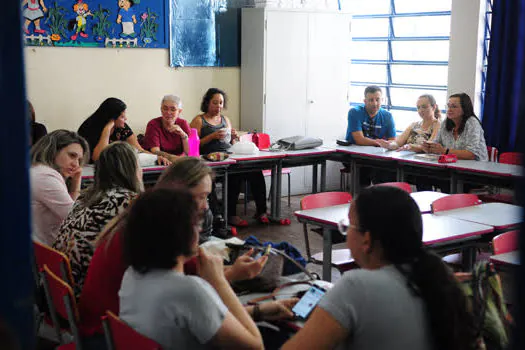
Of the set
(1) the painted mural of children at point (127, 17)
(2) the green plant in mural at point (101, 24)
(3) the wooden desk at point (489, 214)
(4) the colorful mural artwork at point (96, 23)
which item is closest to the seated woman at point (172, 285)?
(3) the wooden desk at point (489, 214)

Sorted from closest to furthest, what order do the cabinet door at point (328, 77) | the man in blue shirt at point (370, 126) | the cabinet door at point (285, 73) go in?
the man in blue shirt at point (370, 126) < the cabinet door at point (285, 73) < the cabinet door at point (328, 77)

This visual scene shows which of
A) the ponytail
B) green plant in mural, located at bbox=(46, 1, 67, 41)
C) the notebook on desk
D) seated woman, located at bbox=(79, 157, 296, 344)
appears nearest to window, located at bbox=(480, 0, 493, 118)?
the notebook on desk

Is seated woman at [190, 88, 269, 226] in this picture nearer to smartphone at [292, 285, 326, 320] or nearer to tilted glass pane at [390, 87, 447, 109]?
tilted glass pane at [390, 87, 447, 109]

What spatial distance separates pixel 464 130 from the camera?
20.4 ft

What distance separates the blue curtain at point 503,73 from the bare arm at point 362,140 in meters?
1.26

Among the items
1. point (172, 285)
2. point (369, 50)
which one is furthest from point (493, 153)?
point (172, 285)

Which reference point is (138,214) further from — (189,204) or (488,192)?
(488,192)

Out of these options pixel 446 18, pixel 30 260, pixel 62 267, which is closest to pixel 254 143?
pixel 446 18

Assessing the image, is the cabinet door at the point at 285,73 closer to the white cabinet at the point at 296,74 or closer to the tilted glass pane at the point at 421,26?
the white cabinet at the point at 296,74

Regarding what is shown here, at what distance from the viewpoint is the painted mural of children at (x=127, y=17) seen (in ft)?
23.6

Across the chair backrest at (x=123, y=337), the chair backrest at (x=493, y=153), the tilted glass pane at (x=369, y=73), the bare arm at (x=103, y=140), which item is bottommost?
the chair backrest at (x=493, y=153)

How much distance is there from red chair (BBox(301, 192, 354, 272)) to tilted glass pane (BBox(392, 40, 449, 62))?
14.2ft

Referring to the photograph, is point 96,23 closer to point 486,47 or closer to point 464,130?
point 464,130

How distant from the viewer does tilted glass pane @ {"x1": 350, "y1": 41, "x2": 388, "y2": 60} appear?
8.90m
